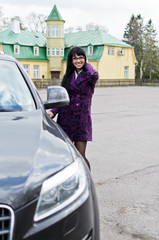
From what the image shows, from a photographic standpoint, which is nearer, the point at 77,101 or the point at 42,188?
the point at 42,188

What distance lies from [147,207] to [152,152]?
2.95 metres

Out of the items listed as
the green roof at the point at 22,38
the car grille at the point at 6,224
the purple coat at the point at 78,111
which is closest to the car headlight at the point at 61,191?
the car grille at the point at 6,224

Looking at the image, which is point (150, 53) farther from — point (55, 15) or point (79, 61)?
point (79, 61)

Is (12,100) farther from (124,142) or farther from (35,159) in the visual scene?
(124,142)

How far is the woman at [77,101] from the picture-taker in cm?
429

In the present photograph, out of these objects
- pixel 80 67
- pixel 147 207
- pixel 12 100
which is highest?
pixel 80 67

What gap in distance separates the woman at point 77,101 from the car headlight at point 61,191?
2.29 meters

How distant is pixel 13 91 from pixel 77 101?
1291 mm

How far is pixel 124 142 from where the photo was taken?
25.4 feet

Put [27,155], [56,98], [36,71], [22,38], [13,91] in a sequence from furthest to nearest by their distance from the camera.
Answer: [22,38], [36,71], [56,98], [13,91], [27,155]

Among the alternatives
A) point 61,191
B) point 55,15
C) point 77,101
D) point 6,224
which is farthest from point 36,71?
point 6,224

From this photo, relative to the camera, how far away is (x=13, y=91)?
3.22 m

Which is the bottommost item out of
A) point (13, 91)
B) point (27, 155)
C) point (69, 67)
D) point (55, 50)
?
point (27, 155)

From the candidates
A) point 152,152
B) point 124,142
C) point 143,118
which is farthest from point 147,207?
point 143,118
